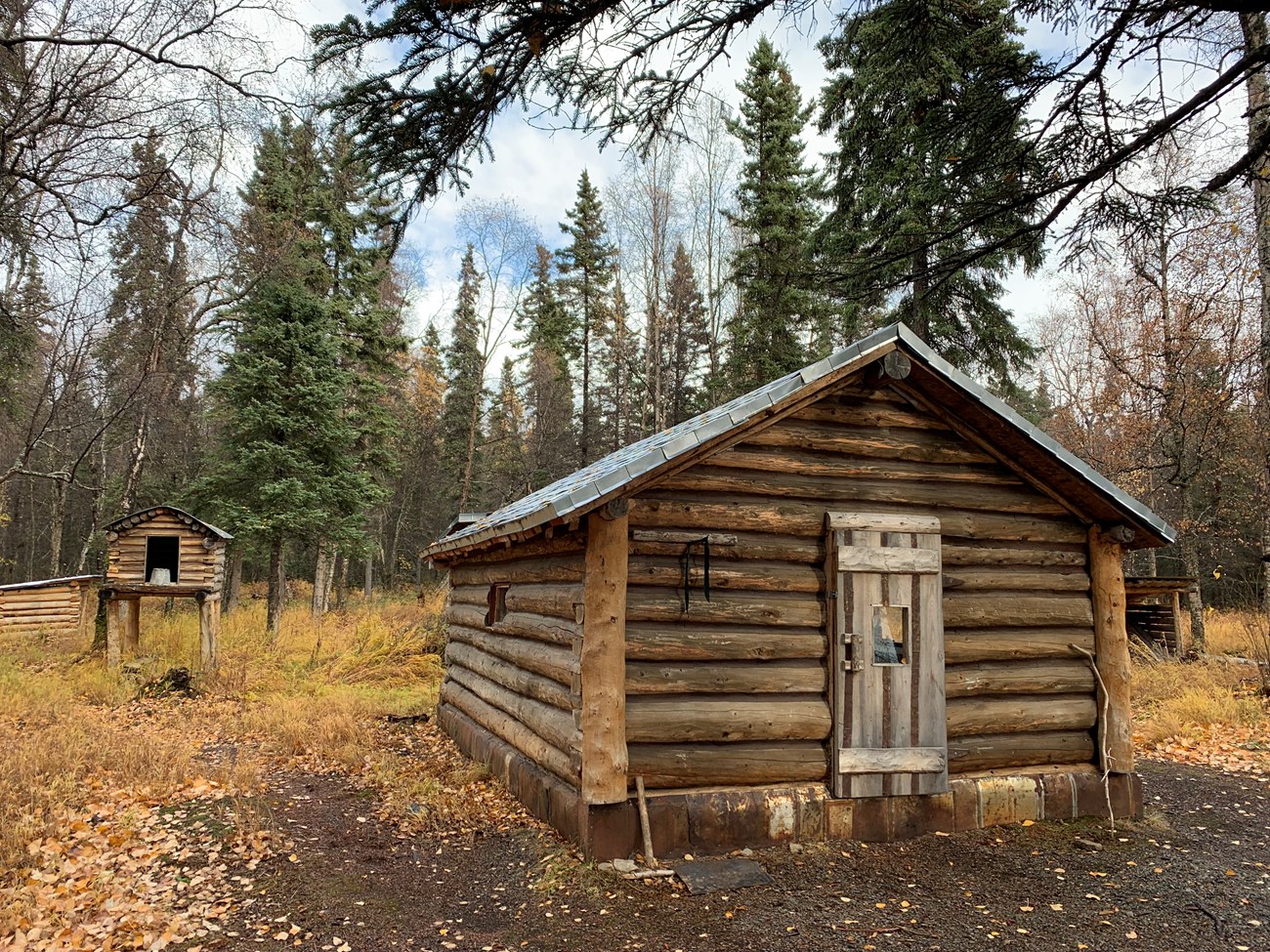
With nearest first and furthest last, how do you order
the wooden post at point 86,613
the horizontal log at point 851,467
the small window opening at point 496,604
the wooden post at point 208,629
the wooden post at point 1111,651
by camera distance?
1. the horizontal log at point 851,467
2. the wooden post at point 1111,651
3. the small window opening at point 496,604
4. the wooden post at point 208,629
5. the wooden post at point 86,613

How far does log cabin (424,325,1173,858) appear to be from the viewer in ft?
19.1

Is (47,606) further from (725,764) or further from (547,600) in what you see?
(725,764)

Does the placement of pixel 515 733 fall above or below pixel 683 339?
below

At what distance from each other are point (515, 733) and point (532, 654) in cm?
105

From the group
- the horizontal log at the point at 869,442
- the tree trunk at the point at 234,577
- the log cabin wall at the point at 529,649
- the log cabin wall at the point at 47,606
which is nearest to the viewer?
the log cabin wall at the point at 529,649

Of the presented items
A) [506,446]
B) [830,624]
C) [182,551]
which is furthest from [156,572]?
[506,446]

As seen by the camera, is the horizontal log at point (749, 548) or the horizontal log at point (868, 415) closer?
the horizontal log at point (749, 548)

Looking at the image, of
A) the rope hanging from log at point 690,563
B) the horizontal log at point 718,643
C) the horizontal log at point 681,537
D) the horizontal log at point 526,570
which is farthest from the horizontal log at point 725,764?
the horizontal log at point 681,537

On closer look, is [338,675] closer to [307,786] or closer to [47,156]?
[307,786]

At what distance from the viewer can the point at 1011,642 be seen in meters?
6.94

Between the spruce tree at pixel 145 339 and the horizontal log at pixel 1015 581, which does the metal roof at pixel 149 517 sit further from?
the horizontal log at pixel 1015 581

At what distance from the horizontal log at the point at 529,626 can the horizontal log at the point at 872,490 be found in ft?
4.93

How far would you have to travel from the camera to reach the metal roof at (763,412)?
5426 mm

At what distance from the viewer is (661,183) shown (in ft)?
75.9
